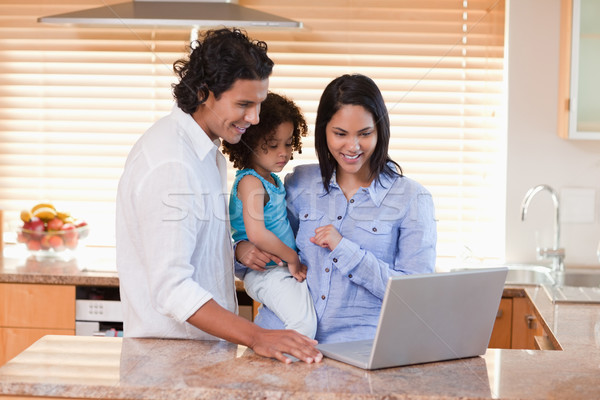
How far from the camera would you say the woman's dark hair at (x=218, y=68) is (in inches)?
63.5

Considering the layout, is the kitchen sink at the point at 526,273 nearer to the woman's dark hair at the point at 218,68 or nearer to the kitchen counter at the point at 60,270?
the kitchen counter at the point at 60,270

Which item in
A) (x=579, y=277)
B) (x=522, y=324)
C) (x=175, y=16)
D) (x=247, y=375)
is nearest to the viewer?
(x=247, y=375)

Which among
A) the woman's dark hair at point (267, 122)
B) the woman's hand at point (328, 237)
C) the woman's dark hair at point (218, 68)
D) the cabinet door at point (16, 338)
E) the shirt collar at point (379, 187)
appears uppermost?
the woman's dark hair at point (218, 68)

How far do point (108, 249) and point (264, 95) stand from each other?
5.74 ft

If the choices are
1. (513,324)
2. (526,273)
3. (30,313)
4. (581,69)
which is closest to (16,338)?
(30,313)

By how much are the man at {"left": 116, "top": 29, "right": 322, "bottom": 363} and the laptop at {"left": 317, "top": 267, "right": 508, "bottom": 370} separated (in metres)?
0.15

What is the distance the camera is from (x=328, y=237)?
1.64 metres

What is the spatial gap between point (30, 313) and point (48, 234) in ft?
1.17

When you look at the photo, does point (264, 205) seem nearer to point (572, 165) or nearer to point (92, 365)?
point (92, 365)

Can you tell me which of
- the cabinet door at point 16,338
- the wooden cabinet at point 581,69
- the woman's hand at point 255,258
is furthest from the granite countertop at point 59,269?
the wooden cabinet at point 581,69

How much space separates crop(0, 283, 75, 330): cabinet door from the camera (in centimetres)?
268

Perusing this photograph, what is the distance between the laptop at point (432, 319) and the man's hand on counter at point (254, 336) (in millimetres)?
59

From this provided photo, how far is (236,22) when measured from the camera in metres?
2.31

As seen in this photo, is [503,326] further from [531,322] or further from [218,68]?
[218,68]
